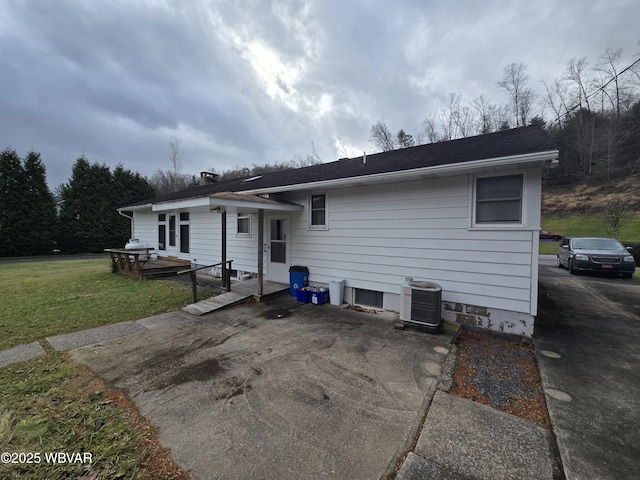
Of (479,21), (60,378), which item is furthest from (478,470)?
(479,21)

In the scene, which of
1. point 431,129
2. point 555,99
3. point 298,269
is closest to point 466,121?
point 431,129

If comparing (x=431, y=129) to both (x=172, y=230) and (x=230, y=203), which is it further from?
(x=230, y=203)

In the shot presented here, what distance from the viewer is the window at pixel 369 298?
5.92 metres

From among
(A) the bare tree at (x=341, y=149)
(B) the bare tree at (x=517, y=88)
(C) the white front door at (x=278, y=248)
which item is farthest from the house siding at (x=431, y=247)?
(B) the bare tree at (x=517, y=88)

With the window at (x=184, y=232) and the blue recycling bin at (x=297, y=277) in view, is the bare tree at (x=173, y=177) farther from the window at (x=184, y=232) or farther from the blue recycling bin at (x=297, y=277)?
the blue recycling bin at (x=297, y=277)

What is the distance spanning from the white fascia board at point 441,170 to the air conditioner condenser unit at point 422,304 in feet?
6.72

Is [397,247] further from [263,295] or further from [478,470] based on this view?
[478,470]

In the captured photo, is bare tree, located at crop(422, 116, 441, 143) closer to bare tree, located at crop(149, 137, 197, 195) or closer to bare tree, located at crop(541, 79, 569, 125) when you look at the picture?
bare tree, located at crop(541, 79, 569, 125)

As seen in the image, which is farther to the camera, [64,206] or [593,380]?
[64,206]

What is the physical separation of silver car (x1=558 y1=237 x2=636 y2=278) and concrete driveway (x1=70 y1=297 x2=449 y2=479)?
398 inches

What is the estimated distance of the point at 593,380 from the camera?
3076 mm

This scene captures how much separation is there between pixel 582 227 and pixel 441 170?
33.7 m

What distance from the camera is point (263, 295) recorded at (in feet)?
21.4

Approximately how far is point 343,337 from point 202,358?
7.13 ft
